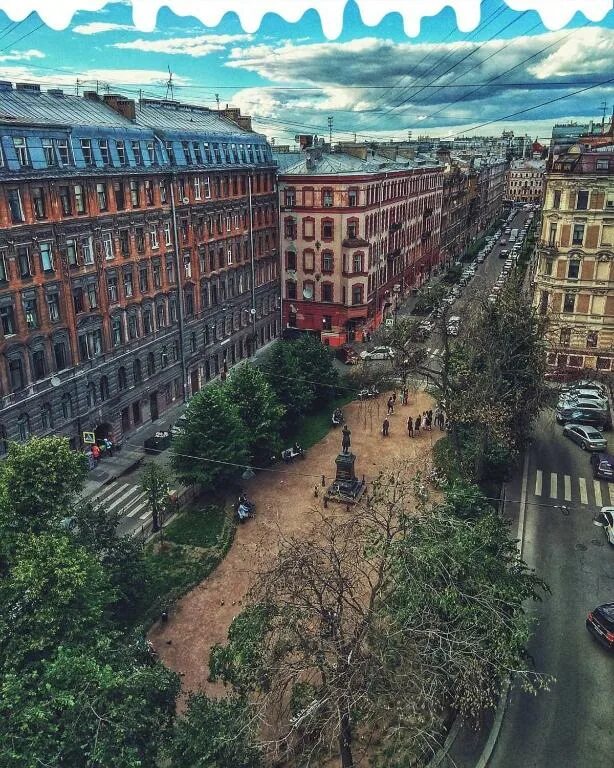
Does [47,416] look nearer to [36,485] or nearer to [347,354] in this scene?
[36,485]

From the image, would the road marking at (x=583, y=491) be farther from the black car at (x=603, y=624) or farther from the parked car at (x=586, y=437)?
the black car at (x=603, y=624)

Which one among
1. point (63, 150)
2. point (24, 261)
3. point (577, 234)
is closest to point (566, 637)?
point (24, 261)

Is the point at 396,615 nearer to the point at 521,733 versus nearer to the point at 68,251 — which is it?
the point at 521,733

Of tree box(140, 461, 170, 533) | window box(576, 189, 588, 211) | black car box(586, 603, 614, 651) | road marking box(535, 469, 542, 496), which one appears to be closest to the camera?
black car box(586, 603, 614, 651)

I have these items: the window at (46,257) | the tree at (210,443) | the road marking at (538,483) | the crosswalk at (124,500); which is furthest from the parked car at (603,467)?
the window at (46,257)

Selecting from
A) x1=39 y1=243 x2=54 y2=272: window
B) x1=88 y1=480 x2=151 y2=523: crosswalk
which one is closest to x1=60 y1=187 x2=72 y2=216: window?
x1=39 y1=243 x2=54 y2=272: window

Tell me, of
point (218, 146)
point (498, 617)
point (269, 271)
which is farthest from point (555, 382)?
point (498, 617)

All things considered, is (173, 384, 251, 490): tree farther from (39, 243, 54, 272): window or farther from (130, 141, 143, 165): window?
(130, 141, 143, 165): window
